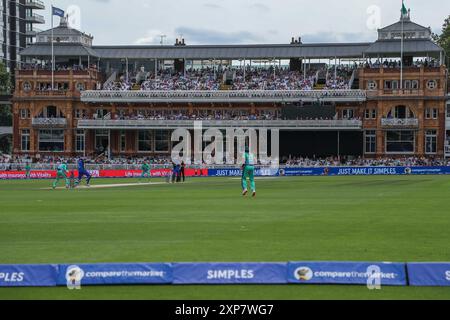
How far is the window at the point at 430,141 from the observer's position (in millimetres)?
103062

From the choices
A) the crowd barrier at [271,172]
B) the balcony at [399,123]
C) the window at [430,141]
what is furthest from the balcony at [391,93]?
the crowd barrier at [271,172]

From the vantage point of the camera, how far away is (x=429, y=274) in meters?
13.1

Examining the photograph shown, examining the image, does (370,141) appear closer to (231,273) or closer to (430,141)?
(430,141)

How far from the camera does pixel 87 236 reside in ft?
64.6

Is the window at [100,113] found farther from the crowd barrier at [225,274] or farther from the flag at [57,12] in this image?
the crowd barrier at [225,274]

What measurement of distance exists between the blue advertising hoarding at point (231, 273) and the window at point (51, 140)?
98470mm

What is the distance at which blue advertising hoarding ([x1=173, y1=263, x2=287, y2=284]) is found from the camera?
1334 cm

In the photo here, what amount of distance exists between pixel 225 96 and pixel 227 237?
87397mm

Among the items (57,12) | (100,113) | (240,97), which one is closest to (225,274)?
(240,97)

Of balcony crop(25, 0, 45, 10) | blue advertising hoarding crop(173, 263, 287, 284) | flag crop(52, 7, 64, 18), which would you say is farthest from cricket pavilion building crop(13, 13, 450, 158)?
blue advertising hoarding crop(173, 263, 287, 284)

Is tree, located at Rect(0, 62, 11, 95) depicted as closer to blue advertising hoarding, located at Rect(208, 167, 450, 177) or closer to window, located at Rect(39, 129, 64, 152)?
window, located at Rect(39, 129, 64, 152)

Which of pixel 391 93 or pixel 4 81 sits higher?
pixel 4 81

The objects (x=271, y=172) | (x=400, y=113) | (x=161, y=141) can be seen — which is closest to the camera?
(x=271, y=172)
